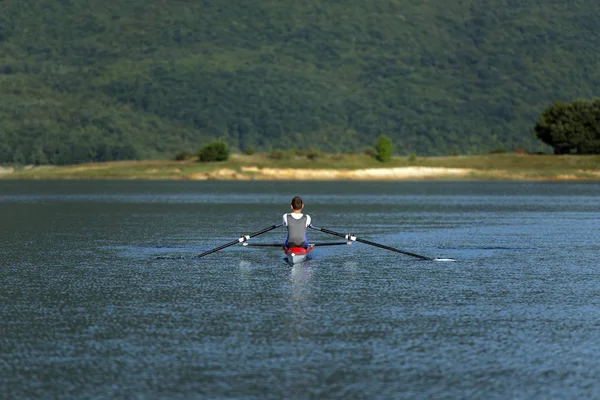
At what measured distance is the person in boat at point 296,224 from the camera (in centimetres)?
3050

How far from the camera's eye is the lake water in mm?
14297

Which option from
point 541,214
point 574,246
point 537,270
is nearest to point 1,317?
point 537,270

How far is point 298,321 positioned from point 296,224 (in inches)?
455

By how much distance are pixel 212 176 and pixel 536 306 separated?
6932 inches

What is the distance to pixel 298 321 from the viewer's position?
19.2m

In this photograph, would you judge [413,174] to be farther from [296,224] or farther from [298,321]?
[298,321]

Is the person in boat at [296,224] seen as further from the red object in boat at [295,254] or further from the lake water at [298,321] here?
the lake water at [298,321]

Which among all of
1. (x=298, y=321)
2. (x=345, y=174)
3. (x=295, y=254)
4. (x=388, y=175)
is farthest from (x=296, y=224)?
(x=388, y=175)

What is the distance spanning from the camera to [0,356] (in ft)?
52.5

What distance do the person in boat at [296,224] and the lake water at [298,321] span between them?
0.77m

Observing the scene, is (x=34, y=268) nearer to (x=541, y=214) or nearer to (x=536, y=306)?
(x=536, y=306)

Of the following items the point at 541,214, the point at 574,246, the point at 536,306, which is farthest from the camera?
the point at 541,214

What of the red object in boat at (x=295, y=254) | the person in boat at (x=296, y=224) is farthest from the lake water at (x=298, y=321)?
the person in boat at (x=296, y=224)

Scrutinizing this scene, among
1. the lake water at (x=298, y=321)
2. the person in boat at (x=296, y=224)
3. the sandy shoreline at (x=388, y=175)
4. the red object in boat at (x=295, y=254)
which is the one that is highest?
the person in boat at (x=296, y=224)
